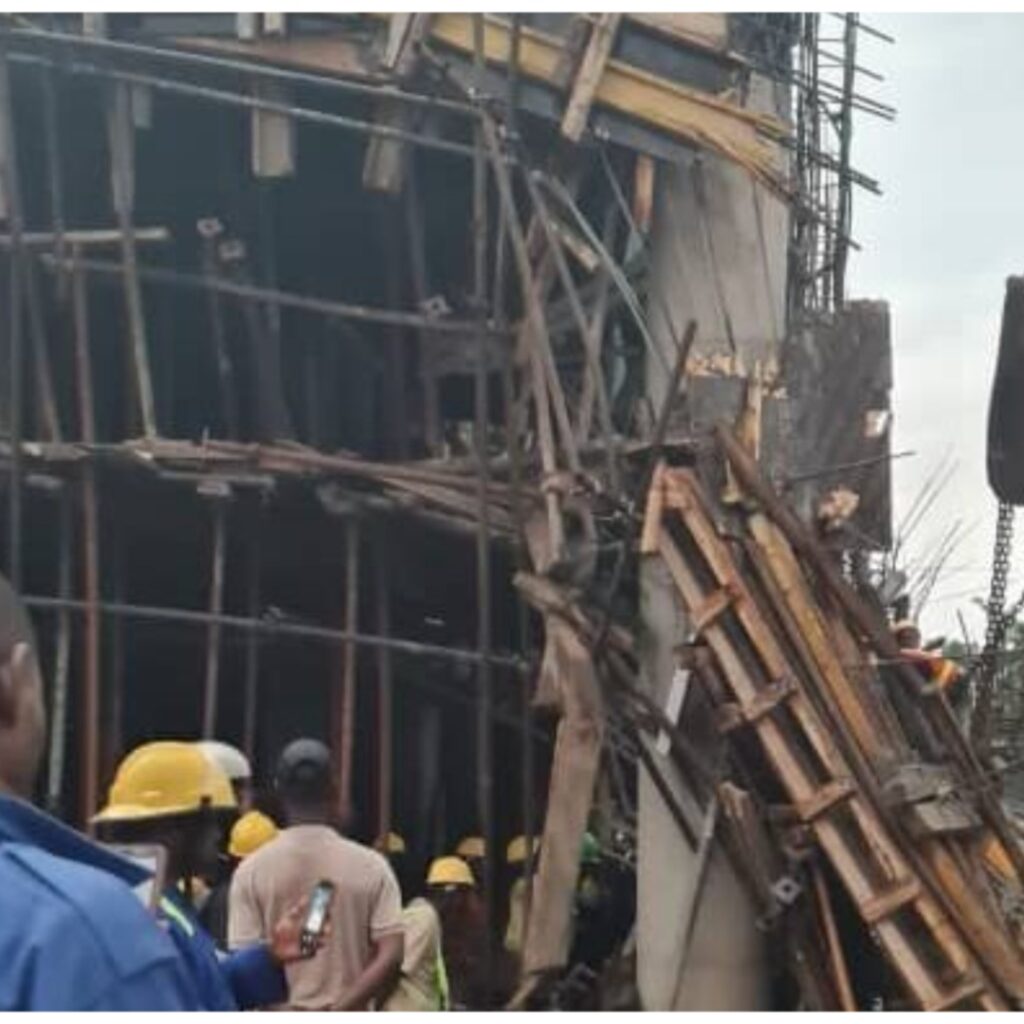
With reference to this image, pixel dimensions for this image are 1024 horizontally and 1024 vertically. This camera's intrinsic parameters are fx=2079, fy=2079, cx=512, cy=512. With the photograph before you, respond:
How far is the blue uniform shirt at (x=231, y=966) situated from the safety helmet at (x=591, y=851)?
4.79 m

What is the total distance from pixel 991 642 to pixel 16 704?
724 cm

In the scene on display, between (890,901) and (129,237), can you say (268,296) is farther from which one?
(890,901)

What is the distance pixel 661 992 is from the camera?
27.1ft

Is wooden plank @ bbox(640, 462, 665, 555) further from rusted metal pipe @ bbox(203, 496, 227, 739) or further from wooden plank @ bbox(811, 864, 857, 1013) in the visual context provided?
rusted metal pipe @ bbox(203, 496, 227, 739)

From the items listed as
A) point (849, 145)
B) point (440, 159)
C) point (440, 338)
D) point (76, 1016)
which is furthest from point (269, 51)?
point (76, 1016)

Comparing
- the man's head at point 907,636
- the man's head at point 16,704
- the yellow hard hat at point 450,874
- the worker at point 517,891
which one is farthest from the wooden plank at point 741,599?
the man's head at point 16,704

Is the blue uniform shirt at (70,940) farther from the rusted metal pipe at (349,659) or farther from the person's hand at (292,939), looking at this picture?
the rusted metal pipe at (349,659)

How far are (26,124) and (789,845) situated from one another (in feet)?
14.7

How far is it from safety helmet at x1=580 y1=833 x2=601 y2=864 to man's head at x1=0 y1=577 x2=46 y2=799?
671 cm

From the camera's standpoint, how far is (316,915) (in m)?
4.85

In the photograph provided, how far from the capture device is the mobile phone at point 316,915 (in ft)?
14.7

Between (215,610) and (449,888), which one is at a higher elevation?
(215,610)

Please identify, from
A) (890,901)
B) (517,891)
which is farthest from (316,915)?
(517,891)

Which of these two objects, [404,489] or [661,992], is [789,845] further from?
[404,489]
